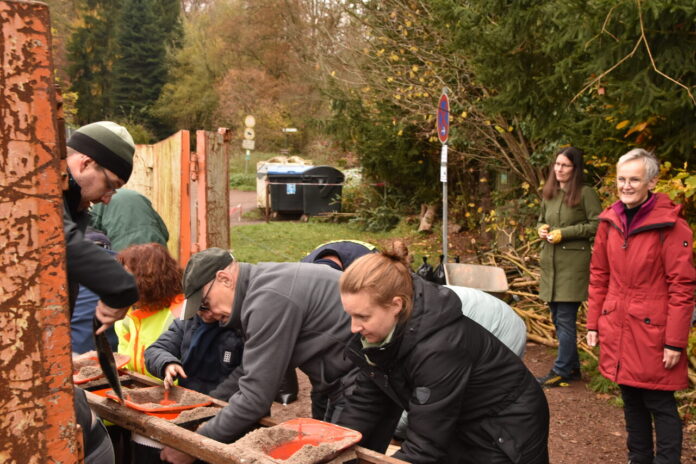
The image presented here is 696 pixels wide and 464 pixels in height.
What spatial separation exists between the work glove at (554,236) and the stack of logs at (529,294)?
4.03 ft

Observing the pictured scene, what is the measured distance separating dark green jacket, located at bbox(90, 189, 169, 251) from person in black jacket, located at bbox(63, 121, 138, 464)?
2518 mm

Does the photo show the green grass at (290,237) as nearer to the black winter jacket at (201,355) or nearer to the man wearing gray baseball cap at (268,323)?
the black winter jacket at (201,355)

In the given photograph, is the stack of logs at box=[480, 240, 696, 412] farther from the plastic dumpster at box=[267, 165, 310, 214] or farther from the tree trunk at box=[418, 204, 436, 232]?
the plastic dumpster at box=[267, 165, 310, 214]

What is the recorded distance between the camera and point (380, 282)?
2.12 metres

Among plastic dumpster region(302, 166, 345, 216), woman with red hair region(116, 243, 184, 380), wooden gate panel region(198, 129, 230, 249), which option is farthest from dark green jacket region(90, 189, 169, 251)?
plastic dumpster region(302, 166, 345, 216)

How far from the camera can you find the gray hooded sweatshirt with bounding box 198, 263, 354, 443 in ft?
7.82

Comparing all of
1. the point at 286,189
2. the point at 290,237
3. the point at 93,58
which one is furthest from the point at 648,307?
the point at 93,58

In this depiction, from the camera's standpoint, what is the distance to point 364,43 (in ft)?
40.3

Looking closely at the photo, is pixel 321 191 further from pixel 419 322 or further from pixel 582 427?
pixel 419 322

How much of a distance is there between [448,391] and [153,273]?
5.65 feet

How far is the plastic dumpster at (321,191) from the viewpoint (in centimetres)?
1873

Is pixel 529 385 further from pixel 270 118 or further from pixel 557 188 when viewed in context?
pixel 270 118

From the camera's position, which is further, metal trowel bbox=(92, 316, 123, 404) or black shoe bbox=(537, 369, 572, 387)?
black shoe bbox=(537, 369, 572, 387)

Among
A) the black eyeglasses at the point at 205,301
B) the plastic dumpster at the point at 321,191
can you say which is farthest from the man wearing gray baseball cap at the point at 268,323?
the plastic dumpster at the point at 321,191
